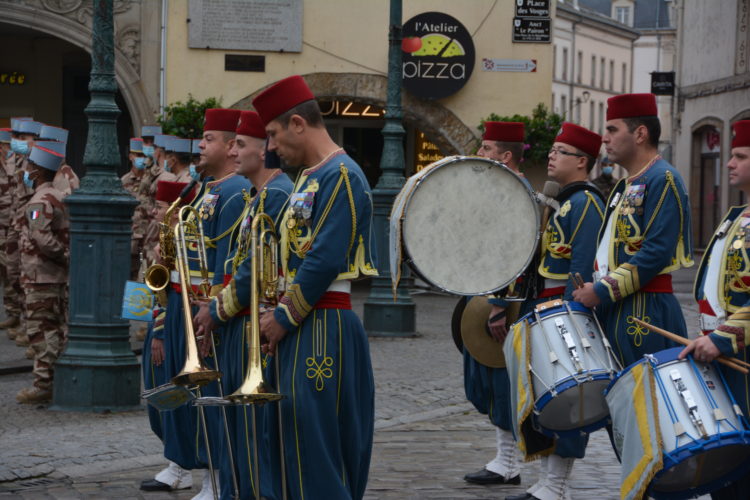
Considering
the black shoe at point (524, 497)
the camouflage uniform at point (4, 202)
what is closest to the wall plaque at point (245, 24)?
the camouflage uniform at point (4, 202)

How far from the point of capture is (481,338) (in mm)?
7891

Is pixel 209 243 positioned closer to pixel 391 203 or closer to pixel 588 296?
pixel 588 296

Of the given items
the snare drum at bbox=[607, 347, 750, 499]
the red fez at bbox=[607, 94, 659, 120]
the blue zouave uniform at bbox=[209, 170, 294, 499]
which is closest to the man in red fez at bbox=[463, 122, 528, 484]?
the red fez at bbox=[607, 94, 659, 120]

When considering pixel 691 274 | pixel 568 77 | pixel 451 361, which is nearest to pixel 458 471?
pixel 451 361

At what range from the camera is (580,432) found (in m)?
6.55

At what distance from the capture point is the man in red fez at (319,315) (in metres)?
5.52

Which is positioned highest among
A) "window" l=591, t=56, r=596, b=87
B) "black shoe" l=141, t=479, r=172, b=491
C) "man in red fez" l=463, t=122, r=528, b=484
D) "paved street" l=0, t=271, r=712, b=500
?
"window" l=591, t=56, r=596, b=87

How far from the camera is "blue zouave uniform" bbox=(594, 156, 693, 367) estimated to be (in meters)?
6.58

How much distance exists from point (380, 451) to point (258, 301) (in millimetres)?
3695

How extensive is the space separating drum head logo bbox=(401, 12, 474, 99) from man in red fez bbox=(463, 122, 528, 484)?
14811 millimetres

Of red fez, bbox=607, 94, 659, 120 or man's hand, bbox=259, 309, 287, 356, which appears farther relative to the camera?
red fez, bbox=607, 94, 659, 120

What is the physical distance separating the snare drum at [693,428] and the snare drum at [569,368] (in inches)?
23.1

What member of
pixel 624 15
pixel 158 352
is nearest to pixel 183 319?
pixel 158 352

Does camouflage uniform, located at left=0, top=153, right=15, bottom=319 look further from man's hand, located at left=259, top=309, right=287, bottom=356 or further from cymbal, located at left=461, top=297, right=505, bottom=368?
man's hand, located at left=259, top=309, right=287, bottom=356
